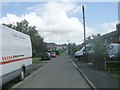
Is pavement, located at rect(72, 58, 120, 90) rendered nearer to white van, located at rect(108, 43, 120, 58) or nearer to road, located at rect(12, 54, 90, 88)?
road, located at rect(12, 54, 90, 88)

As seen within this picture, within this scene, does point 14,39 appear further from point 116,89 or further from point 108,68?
point 108,68

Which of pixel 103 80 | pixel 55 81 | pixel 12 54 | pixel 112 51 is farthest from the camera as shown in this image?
pixel 112 51

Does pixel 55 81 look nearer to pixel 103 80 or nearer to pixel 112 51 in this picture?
pixel 103 80

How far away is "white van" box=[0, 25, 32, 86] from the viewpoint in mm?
12891

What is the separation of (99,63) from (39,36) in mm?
65509

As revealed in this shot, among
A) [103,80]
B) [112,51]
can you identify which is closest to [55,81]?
[103,80]

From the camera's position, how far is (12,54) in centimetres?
1487

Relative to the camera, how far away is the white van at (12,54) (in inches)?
508

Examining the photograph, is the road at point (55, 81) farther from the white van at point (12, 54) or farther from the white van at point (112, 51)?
the white van at point (112, 51)

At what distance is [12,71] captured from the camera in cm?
1470

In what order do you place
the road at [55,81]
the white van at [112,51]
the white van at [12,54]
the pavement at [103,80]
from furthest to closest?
the white van at [112,51]
the road at [55,81]
the pavement at [103,80]
the white van at [12,54]

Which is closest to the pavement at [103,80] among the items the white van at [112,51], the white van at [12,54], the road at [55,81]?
the road at [55,81]

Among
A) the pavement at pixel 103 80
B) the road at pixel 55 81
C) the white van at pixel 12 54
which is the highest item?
the white van at pixel 12 54

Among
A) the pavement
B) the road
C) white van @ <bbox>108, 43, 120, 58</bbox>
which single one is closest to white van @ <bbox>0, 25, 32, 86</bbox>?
the road
